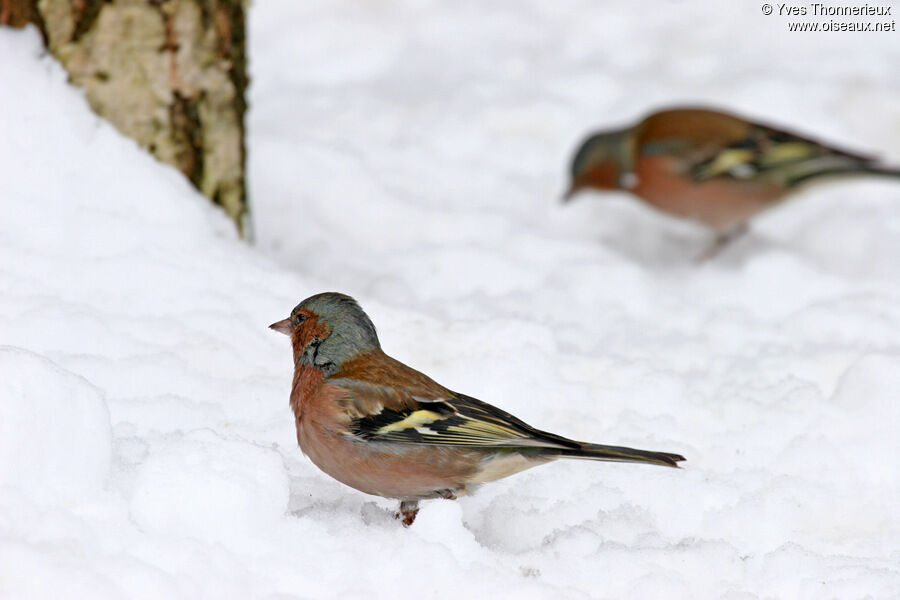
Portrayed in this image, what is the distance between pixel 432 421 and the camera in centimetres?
324

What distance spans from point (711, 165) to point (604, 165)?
26.2 inches

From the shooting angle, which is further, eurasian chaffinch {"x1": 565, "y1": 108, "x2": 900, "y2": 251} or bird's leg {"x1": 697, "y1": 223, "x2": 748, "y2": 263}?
bird's leg {"x1": 697, "y1": 223, "x2": 748, "y2": 263}

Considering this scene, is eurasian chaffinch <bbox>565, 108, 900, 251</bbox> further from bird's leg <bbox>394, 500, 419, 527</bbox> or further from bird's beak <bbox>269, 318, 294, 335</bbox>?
bird's leg <bbox>394, 500, 419, 527</bbox>

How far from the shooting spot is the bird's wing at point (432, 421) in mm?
3184

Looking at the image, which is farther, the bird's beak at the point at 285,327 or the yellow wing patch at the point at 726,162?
the yellow wing patch at the point at 726,162

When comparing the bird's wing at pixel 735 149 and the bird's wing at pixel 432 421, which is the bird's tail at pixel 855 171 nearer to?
the bird's wing at pixel 735 149

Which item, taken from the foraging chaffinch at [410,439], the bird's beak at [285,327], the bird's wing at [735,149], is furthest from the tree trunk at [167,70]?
the bird's wing at [735,149]

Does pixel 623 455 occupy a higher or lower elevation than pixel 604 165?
higher

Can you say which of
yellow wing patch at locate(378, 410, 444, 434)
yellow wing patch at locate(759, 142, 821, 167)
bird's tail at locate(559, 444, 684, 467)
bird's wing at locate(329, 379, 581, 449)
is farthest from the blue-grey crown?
yellow wing patch at locate(759, 142, 821, 167)

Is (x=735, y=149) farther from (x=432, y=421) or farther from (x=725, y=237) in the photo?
(x=432, y=421)

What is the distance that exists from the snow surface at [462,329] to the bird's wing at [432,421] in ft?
0.89

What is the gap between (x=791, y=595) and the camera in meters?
2.94

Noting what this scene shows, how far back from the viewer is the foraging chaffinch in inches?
125

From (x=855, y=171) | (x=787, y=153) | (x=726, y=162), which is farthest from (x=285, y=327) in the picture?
(x=855, y=171)
